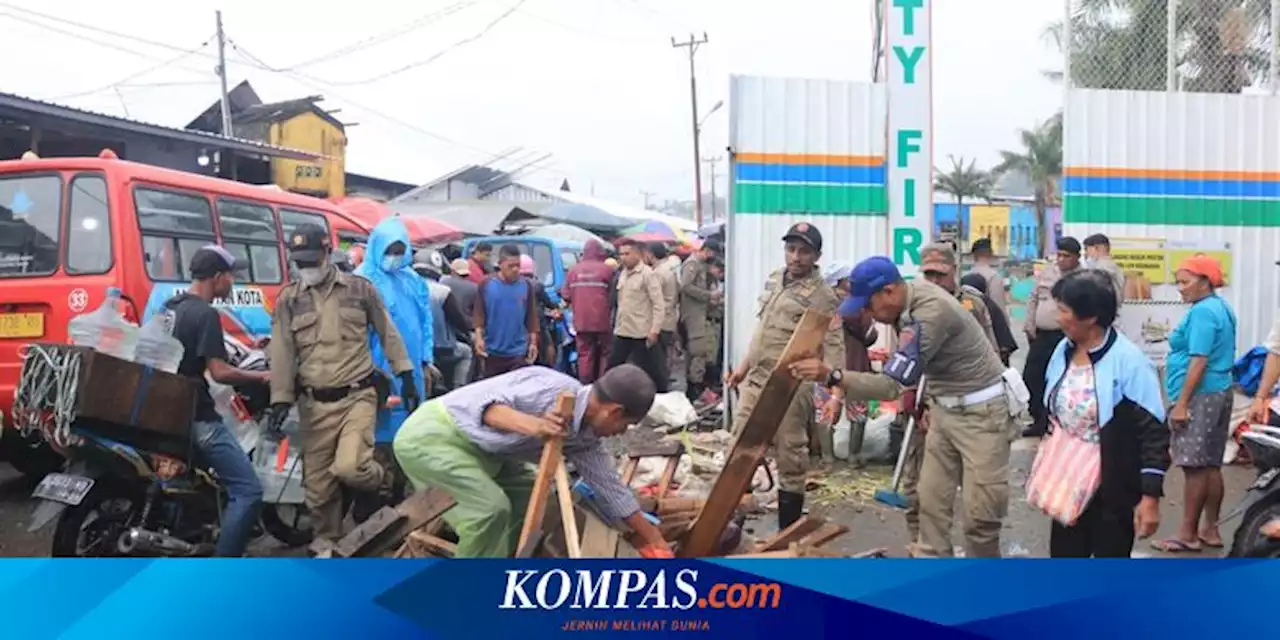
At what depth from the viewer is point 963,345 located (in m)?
3.82

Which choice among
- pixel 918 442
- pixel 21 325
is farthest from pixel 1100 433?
pixel 21 325

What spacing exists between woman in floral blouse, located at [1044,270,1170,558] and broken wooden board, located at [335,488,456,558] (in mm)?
2180

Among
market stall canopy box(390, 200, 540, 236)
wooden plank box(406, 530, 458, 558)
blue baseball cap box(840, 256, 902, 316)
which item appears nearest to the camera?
wooden plank box(406, 530, 458, 558)

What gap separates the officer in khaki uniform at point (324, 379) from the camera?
4305mm

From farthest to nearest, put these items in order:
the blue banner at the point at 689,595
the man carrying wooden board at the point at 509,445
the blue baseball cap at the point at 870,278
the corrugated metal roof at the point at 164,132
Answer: the corrugated metal roof at the point at 164,132 → the blue baseball cap at the point at 870,278 → the man carrying wooden board at the point at 509,445 → the blue banner at the point at 689,595

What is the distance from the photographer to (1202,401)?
4.77 meters

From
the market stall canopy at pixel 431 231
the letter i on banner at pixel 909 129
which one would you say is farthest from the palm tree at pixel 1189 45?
the market stall canopy at pixel 431 231

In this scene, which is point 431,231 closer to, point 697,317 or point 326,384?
point 697,317

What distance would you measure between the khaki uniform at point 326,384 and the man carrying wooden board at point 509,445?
1.06 metres

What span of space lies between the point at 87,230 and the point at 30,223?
12.4 inches

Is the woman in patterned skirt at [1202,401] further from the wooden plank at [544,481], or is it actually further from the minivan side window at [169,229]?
the minivan side window at [169,229]

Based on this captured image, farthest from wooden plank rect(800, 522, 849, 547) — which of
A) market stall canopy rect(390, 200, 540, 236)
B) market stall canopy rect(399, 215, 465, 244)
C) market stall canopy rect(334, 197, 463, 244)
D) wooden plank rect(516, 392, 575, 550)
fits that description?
market stall canopy rect(399, 215, 465, 244)

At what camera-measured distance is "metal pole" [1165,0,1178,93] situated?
23.1 feet

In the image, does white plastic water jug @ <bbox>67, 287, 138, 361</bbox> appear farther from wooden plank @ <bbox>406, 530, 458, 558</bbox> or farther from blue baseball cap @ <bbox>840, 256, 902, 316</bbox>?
blue baseball cap @ <bbox>840, 256, 902, 316</bbox>
